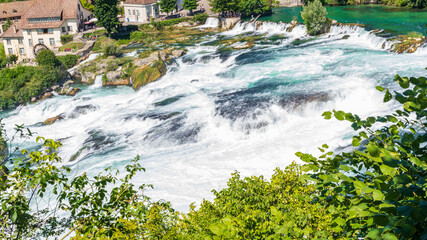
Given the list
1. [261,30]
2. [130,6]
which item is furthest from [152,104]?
[130,6]

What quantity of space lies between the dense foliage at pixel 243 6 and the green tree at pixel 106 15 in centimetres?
1658

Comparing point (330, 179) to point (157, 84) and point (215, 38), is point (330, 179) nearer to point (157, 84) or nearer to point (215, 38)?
point (157, 84)

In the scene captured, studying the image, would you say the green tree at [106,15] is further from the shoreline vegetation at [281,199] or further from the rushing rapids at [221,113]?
the shoreline vegetation at [281,199]

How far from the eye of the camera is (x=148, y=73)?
3397 cm

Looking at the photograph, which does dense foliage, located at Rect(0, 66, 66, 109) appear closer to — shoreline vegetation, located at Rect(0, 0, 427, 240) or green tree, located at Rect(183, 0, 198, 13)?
shoreline vegetation, located at Rect(0, 0, 427, 240)

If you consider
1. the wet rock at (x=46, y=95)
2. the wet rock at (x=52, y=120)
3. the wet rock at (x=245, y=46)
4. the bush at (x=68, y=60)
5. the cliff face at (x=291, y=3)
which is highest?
the cliff face at (x=291, y=3)

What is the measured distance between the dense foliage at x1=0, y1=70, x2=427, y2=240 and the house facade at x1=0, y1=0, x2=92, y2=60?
55.5 metres

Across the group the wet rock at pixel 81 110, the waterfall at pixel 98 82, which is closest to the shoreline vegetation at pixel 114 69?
the waterfall at pixel 98 82

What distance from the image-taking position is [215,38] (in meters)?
49.0

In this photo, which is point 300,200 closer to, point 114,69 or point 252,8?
point 114,69

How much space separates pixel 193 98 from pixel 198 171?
395 inches

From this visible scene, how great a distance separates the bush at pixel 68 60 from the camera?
45406 millimetres

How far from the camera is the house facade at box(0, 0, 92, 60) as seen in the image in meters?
56.4

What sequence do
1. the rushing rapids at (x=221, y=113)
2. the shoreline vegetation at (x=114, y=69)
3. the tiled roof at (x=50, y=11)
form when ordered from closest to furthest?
1. the rushing rapids at (x=221, y=113)
2. the shoreline vegetation at (x=114, y=69)
3. the tiled roof at (x=50, y=11)
